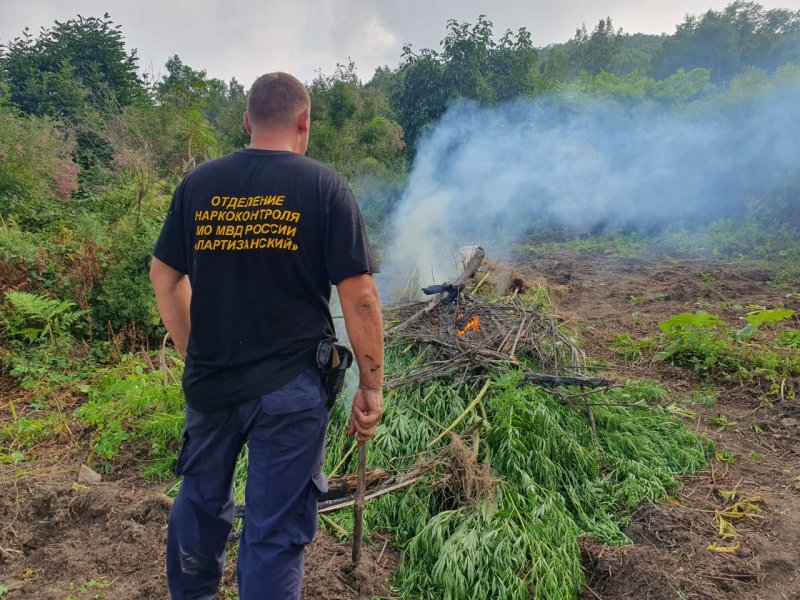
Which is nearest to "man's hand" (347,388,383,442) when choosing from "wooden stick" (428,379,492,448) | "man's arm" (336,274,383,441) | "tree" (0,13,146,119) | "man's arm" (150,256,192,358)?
"man's arm" (336,274,383,441)

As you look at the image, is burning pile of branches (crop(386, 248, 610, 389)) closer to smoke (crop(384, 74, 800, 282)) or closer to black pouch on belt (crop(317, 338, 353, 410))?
black pouch on belt (crop(317, 338, 353, 410))

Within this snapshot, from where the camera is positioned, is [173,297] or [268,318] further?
[173,297]

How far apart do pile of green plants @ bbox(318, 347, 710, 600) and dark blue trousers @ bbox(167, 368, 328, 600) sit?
0.94 m

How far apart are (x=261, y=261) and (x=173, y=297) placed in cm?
56

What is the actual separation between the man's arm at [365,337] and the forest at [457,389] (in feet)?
3.28

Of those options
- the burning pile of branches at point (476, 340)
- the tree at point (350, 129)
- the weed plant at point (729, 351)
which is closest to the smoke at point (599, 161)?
the tree at point (350, 129)

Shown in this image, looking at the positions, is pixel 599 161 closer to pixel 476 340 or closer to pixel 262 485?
pixel 476 340

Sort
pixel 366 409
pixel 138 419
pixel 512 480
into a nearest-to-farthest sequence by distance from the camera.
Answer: pixel 366 409 → pixel 512 480 → pixel 138 419

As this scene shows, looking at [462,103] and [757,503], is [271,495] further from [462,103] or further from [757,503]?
[462,103]

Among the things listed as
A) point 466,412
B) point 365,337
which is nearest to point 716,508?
point 466,412

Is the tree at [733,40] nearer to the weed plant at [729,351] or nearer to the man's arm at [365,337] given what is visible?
the weed plant at [729,351]

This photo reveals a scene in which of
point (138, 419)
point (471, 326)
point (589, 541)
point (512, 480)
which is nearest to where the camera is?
point (589, 541)

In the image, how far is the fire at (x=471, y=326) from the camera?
15.4 feet

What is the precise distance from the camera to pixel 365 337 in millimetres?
2014
